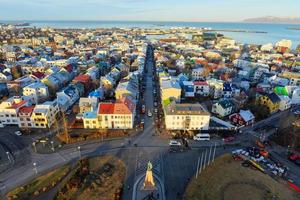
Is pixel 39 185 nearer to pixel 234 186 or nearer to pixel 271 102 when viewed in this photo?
pixel 234 186

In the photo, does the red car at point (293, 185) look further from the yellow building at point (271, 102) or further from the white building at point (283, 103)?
the white building at point (283, 103)

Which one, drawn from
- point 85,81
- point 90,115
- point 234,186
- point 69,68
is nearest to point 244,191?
point 234,186

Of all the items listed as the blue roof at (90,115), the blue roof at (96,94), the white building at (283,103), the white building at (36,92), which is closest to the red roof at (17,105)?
the white building at (36,92)

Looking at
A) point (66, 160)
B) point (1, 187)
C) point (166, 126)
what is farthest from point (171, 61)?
point (1, 187)

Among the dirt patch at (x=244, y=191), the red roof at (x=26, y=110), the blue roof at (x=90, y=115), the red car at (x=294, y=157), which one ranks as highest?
the red roof at (x=26, y=110)

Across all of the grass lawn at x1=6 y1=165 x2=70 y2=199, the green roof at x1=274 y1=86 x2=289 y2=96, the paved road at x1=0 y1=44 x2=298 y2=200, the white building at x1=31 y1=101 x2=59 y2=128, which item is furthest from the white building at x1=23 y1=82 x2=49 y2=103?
the green roof at x1=274 y1=86 x2=289 y2=96

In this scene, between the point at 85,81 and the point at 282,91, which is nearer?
the point at 282,91

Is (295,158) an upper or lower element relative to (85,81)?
lower
